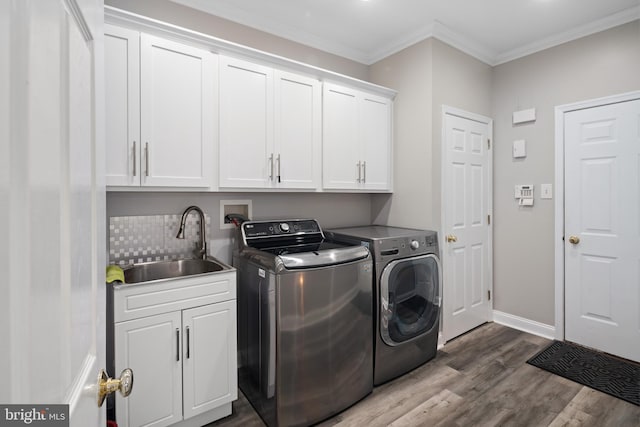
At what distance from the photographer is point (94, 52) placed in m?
0.69

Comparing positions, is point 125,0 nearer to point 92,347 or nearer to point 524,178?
point 92,347

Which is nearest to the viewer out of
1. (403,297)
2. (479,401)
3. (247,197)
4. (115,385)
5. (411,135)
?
(115,385)

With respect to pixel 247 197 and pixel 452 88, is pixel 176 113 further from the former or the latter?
pixel 452 88

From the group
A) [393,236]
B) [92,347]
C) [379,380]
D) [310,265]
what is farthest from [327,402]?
[92,347]

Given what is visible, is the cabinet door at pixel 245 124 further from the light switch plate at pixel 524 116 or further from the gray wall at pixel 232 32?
the light switch plate at pixel 524 116

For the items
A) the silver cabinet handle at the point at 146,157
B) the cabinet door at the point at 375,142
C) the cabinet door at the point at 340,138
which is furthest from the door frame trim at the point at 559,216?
the silver cabinet handle at the point at 146,157

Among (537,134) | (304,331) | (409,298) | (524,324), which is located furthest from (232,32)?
(524,324)

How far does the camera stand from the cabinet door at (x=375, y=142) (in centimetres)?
286

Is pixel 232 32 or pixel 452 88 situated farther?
pixel 452 88

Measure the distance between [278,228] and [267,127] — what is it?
0.74 meters

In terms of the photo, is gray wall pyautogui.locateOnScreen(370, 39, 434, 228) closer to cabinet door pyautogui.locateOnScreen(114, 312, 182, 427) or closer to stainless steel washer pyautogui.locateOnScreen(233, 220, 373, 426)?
stainless steel washer pyautogui.locateOnScreen(233, 220, 373, 426)

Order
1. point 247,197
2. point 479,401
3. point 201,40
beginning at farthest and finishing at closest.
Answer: point 247,197, point 479,401, point 201,40

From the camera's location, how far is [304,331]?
6.14ft

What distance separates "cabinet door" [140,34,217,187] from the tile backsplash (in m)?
0.40
